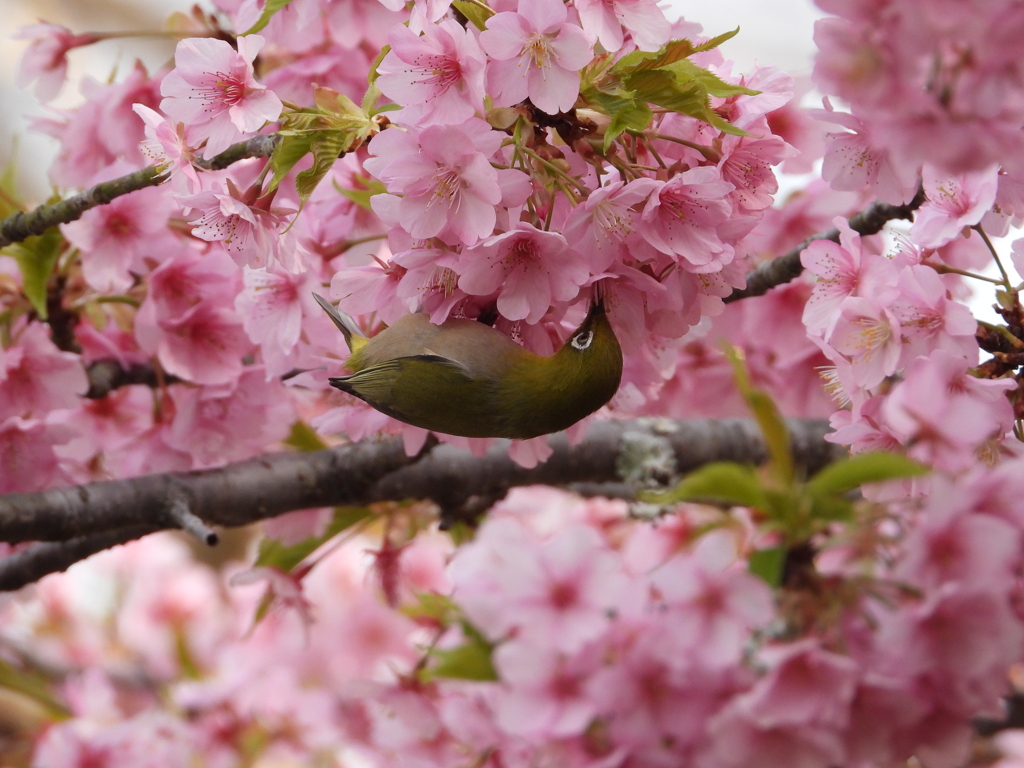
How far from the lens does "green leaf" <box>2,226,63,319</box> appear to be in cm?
115

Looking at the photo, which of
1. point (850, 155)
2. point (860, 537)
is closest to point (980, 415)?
point (860, 537)

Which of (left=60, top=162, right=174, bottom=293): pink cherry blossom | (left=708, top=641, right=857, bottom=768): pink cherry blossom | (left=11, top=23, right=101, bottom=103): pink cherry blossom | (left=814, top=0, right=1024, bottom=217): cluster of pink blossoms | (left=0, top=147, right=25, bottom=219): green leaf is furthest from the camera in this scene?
(left=11, top=23, right=101, bottom=103): pink cherry blossom

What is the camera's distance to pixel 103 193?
0.93m

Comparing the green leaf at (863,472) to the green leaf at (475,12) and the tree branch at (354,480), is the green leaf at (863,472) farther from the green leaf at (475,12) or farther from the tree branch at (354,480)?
the tree branch at (354,480)

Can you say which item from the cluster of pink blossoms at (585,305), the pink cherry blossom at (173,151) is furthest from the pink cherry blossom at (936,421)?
the pink cherry blossom at (173,151)

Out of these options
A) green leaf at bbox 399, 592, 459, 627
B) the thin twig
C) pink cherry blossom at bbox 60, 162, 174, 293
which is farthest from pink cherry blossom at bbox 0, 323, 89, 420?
green leaf at bbox 399, 592, 459, 627

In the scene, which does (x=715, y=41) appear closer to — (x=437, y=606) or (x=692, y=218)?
(x=692, y=218)

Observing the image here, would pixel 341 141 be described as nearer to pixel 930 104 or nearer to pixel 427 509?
pixel 930 104

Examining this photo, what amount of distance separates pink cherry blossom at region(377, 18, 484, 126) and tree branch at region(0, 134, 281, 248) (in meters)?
0.14

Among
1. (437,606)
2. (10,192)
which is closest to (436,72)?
(437,606)

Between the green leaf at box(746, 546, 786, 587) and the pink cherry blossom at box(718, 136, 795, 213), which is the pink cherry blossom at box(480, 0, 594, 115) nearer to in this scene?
the pink cherry blossom at box(718, 136, 795, 213)

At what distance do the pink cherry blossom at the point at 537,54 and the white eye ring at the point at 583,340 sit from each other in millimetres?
198

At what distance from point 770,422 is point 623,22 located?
0.40m

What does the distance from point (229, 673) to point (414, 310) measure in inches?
58.8
